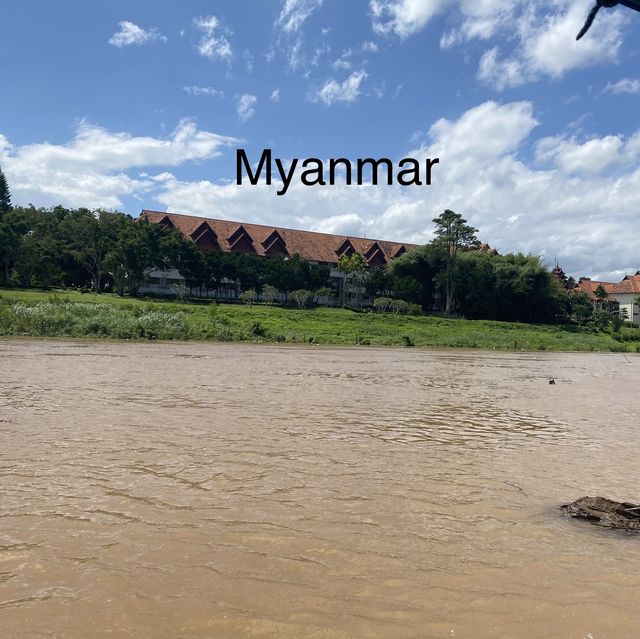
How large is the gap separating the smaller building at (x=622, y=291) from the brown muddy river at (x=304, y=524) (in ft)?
331

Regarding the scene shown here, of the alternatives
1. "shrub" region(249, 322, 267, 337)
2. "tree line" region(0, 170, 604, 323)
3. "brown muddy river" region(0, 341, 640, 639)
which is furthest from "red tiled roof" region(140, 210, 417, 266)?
"brown muddy river" region(0, 341, 640, 639)

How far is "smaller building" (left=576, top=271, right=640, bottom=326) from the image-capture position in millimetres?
101125

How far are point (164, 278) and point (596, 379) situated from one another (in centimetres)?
5525

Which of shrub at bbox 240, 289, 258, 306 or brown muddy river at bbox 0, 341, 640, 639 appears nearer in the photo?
brown muddy river at bbox 0, 341, 640, 639

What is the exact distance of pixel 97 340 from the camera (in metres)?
33.7

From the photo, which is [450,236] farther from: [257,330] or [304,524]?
[304,524]

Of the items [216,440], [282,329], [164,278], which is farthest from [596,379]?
[164,278]

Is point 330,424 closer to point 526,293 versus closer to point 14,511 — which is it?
point 14,511

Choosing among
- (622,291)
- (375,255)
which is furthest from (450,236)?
(622,291)

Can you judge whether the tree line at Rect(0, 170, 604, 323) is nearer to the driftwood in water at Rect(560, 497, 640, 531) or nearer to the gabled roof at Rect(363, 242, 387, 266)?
the gabled roof at Rect(363, 242, 387, 266)

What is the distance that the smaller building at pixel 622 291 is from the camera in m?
101

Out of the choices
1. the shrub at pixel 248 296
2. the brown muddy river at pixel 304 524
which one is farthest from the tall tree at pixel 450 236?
the brown muddy river at pixel 304 524

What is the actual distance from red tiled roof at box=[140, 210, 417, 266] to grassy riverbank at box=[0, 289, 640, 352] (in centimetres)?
2412

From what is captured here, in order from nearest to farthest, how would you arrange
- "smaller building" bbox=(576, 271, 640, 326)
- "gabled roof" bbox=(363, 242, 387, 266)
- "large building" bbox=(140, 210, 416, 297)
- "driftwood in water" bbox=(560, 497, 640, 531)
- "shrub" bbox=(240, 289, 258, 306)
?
"driftwood in water" bbox=(560, 497, 640, 531), "shrub" bbox=(240, 289, 258, 306), "large building" bbox=(140, 210, 416, 297), "gabled roof" bbox=(363, 242, 387, 266), "smaller building" bbox=(576, 271, 640, 326)
